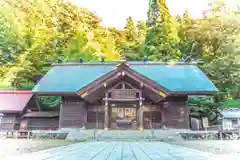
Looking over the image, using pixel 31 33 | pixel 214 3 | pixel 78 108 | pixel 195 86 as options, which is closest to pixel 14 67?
pixel 31 33

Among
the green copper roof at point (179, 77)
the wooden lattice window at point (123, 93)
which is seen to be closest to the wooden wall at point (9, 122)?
the wooden lattice window at point (123, 93)

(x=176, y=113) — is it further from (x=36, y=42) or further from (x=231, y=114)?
(x=36, y=42)

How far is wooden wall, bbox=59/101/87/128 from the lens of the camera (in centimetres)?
1661

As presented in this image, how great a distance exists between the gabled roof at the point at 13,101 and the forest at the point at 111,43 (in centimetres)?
311

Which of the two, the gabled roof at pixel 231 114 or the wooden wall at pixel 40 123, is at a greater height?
the gabled roof at pixel 231 114

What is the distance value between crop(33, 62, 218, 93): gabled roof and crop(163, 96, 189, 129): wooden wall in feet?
3.77

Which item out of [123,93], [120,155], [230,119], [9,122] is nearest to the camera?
[120,155]

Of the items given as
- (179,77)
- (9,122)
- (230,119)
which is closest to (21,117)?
(9,122)

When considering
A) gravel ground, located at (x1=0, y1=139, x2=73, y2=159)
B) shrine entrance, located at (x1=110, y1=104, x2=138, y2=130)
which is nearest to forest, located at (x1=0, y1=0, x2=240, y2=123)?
shrine entrance, located at (x1=110, y1=104, x2=138, y2=130)

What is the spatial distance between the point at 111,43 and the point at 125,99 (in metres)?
17.5

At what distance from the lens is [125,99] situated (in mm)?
15797

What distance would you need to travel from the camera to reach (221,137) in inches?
567

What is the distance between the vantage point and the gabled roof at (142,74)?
1638cm

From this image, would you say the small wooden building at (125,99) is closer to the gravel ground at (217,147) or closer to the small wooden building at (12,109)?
the small wooden building at (12,109)
